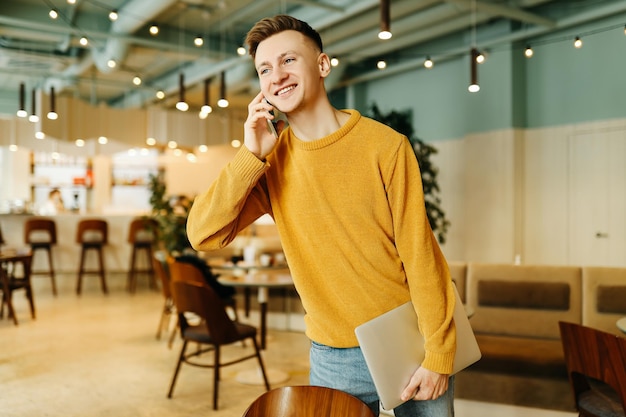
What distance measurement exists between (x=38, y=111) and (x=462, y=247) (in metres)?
7.07

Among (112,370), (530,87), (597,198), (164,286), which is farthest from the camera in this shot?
(530,87)

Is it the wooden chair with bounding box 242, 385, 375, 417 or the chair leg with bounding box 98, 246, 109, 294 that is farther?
the chair leg with bounding box 98, 246, 109, 294

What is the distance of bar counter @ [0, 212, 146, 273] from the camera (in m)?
8.75

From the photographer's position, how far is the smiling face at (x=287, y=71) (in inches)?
48.9

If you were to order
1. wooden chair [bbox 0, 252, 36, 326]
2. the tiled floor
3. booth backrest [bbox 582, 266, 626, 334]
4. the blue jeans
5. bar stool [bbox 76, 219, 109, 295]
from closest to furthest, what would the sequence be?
1. the blue jeans
2. the tiled floor
3. booth backrest [bbox 582, 266, 626, 334]
4. wooden chair [bbox 0, 252, 36, 326]
5. bar stool [bbox 76, 219, 109, 295]

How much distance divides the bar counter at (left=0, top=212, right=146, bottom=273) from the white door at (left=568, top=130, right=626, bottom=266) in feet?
22.4

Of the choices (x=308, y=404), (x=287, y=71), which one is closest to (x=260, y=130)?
(x=287, y=71)

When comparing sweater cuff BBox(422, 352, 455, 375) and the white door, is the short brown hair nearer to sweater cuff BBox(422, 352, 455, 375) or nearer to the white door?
sweater cuff BBox(422, 352, 455, 375)

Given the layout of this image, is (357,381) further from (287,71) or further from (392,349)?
(287,71)

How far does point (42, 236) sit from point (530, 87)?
7843 millimetres

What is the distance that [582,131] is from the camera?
7.02m

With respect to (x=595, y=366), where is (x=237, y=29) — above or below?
above

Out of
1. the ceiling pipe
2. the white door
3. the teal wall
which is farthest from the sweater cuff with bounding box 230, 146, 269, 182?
the teal wall

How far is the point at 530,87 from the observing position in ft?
25.0
